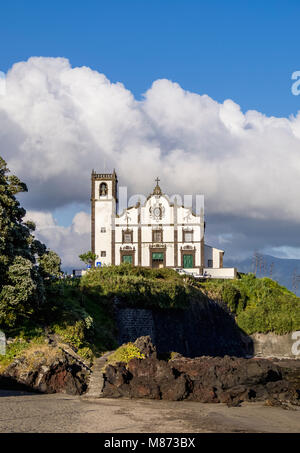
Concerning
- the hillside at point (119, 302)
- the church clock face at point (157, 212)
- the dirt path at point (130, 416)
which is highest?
the church clock face at point (157, 212)

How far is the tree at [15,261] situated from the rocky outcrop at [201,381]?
4.73 m

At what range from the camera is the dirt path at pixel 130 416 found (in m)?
14.8

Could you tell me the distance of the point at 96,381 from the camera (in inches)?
869

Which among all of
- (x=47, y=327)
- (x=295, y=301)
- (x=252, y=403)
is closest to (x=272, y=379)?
(x=252, y=403)

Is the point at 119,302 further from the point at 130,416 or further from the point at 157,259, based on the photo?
the point at 157,259

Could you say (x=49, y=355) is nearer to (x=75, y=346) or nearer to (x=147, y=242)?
(x=75, y=346)

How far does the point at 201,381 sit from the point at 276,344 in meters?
34.5

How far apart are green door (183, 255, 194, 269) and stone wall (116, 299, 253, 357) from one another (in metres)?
12.3

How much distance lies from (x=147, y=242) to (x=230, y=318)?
1681cm

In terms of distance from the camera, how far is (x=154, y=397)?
20.6m

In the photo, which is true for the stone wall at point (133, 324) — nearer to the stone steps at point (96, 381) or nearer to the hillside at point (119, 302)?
the hillside at point (119, 302)

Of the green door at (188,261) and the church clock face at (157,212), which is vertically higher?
the church clock face at (157,212)

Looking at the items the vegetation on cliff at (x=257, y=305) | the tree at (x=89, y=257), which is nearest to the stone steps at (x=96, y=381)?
the vegetation on cliff at (x=257, y=305)

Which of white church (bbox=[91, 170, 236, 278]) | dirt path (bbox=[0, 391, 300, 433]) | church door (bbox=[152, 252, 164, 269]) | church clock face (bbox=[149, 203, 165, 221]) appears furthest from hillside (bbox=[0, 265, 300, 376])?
church clock face (bbox=[149, 203, 165, 221])
